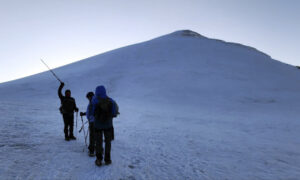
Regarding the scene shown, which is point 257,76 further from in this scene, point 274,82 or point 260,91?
point 260,91

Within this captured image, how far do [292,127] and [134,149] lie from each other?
39.4 feet

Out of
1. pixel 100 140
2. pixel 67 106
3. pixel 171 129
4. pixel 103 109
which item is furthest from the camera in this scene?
pixel 171 129

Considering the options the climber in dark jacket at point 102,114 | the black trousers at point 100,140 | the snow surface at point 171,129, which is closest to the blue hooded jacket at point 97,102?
the climber in dark jacket at point 102,114

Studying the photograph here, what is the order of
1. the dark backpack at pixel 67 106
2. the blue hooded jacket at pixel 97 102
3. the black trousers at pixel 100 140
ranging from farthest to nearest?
the dark backpack at pixel 67 106
the black trousers at pixel 100 140
the blue hooded jacket at pixel 97 102

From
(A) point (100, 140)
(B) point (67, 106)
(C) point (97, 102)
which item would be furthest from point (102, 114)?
(B) point (67, 106)

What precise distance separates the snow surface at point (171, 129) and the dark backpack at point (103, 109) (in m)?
1.29

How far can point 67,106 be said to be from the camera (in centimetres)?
793

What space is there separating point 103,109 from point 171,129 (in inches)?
296

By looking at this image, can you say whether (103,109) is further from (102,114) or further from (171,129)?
(171,129)

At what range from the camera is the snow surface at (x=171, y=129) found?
18.9 feet

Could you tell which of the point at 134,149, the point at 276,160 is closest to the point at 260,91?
the point at 276,160

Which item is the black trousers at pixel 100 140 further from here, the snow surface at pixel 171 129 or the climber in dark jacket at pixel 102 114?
the snow surface at pixel 171 129

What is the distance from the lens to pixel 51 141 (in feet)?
26.0

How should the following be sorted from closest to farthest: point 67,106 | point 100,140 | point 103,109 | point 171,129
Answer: point 103,109, point 100,140, point 67,106, point 171,129
